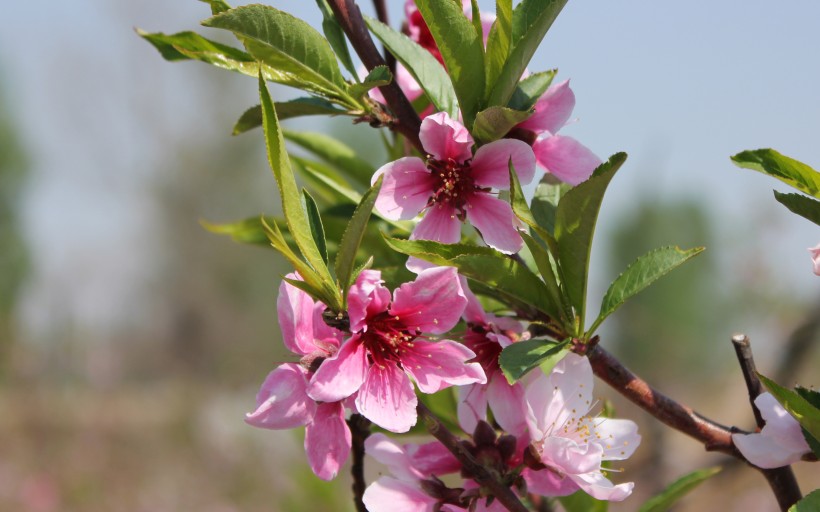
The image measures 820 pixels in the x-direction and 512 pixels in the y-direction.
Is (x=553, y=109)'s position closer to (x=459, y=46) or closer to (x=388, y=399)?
(x=459, y=46)

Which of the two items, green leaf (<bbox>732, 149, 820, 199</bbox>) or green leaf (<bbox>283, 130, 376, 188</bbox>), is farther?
green leaf (<bbox>283, 130, 376, 188</bbox>)

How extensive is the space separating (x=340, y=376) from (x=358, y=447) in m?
0.13

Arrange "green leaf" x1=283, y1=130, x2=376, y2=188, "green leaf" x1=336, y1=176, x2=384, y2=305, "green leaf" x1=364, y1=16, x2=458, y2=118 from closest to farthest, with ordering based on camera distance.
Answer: "green leaf" x1=336, y1=176, x2=384, y2=305
"green leaf" x1=364, y1=16, x2=458, y2=118
"green leaf" x1=283, y1=130, x2=376, y2=188

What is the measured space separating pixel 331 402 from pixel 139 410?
41.7ft

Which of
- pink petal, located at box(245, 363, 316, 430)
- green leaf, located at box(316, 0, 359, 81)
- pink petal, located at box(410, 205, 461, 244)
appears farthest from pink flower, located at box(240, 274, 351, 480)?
green leaf, located at box(316, 0, 359, 81)

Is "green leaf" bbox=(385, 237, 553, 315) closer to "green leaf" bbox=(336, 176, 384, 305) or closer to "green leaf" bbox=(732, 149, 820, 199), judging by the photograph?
"green leaf" bbox=(336, 176, 384, 305)

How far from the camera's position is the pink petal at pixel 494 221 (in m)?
0.51

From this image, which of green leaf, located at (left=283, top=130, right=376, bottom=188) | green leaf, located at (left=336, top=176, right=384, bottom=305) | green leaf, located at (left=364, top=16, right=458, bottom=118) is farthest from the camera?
green leaf, located at (left=283, top=130, right=376, bottom=188)

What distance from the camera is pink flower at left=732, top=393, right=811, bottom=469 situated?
490 millimetres

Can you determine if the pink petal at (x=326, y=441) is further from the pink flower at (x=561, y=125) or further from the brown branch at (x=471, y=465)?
the pink flower at (x=561, y=125)

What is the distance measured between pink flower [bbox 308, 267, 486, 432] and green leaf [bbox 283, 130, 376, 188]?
0.31m

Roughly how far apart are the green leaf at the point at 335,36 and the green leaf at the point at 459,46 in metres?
0.11

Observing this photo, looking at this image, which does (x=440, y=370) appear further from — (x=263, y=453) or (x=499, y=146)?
(x=263, y=453)

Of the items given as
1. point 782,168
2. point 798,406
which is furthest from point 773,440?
point 782,168
